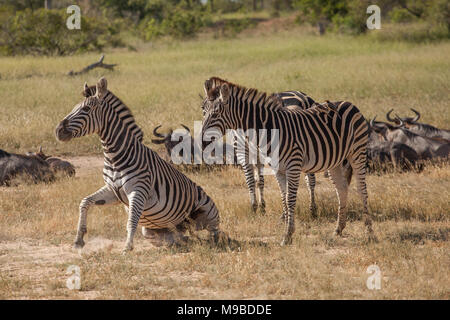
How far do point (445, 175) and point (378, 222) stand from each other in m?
3.08

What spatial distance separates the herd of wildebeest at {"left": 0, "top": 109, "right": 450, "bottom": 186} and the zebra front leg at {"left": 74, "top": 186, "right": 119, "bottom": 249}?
4.17 meters

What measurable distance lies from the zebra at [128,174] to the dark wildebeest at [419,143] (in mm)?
5729

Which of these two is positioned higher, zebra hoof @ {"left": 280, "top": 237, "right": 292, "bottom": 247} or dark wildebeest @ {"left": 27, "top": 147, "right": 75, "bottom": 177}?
dark wildebeest @ {"left": 27, "top": 147, "right": 75, "bottom": 177}

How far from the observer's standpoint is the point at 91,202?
627 centimetres

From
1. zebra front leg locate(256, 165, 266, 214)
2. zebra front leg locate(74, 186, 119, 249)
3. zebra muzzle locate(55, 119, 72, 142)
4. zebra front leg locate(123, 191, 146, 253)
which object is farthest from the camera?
zebra front leg locate(256, 165, 266, 214)

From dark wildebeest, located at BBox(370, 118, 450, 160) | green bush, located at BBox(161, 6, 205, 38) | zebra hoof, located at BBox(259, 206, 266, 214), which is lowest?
zebra hoof, located at BBox(259, 206, 266, 214)

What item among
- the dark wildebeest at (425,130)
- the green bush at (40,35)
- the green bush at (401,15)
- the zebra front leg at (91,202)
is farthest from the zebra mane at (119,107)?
the green bush at (401,15)

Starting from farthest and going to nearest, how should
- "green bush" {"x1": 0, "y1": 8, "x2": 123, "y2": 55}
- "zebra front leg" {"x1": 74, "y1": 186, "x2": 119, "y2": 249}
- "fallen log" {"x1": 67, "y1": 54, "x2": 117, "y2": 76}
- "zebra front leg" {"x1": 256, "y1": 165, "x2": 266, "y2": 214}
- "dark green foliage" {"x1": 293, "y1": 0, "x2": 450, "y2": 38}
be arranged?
"dark green foliage" {"x1": 293, "y1": 0, "x2": 450, "y2": 38}, "green bush" {"x1": 0, "y1": 8, "x2": 123, "y2": 55}, "fallen log" {"x1": 67, "y1": 54, "x2": 117, "y2": 76}, "zebra front leg" {"x1": 256, "y1": 165, "x2": 266, "y2": 214}, "zebra front leg" {"x1": 74, "y1": 186, "x2": 119, "y2": 249}

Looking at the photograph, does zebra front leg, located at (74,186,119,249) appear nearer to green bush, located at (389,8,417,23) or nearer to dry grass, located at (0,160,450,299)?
dry grass, located at (0,160,450,299)

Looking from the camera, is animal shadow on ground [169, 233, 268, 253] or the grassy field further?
animal shadow on ground [169, 233, 268, 253]

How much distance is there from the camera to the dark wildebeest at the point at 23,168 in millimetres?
10172

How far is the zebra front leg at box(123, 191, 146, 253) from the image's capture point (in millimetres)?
6121

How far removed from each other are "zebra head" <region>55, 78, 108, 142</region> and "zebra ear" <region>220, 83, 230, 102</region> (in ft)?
4.39

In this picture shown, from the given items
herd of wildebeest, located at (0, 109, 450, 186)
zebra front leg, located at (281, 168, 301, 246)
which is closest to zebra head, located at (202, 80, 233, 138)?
zebra front leg, located at (281, 168, 301, 246)
